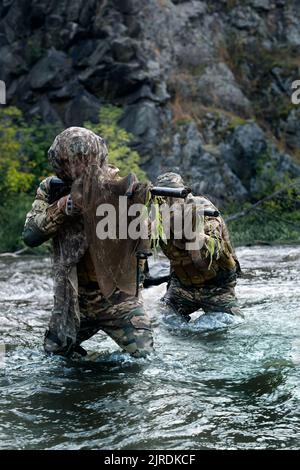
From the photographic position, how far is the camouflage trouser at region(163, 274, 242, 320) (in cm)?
686

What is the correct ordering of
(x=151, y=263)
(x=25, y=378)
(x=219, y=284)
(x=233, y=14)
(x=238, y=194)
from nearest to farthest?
1. (x=25, y=378)
2. (x=219, y=284)
3. (x=151, y=263)
4. (x=238, y=194)
5. (x=233, y=14)

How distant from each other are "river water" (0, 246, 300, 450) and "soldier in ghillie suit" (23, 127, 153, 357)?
305 mm

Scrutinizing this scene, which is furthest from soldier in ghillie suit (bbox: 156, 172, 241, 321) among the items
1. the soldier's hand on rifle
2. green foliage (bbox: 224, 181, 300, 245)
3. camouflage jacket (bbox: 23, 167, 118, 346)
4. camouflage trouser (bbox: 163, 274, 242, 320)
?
green foliage (bbox: 224, 181, 300, 245)

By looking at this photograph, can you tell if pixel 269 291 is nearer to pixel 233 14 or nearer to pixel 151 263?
pixel 151 263

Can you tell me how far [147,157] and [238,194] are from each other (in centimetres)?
290

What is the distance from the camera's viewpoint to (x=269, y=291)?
29.4 ft

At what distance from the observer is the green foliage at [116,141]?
18.6 metres

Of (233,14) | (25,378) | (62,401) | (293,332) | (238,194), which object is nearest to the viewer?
(62,401)

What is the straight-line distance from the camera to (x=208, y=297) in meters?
6.86

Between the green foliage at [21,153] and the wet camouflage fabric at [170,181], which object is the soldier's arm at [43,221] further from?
the green foliage at [21,153]

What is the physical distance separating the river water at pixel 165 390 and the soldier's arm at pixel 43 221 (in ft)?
3.30

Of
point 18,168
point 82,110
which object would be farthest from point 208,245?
point 82,110

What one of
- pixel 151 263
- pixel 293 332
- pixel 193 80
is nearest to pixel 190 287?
pixel 293 332

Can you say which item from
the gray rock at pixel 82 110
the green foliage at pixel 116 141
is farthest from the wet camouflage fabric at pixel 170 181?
the gray rock at pixel 82 110
